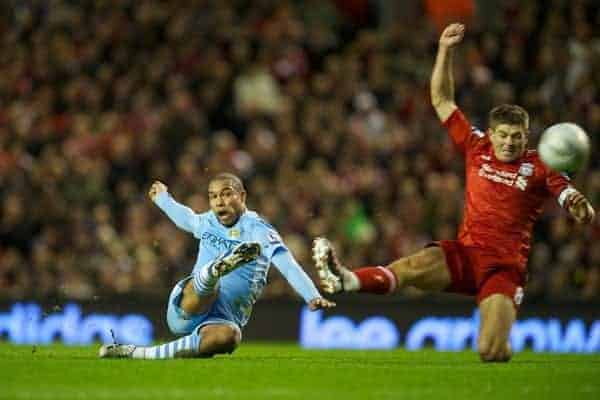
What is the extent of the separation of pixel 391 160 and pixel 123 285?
388cm

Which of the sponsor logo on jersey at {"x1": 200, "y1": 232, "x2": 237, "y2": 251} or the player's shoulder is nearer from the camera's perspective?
the sponsor logo on jersey at {"x1": 200, "y1": 232, "x2": 237, "y2": 251}

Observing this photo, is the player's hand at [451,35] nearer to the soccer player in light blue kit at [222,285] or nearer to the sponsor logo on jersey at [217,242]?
the soccer player in light blue kit at [222,285]

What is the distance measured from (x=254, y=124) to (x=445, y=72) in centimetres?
812

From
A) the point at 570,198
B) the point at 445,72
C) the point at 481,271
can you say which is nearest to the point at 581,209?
the point at 570,198

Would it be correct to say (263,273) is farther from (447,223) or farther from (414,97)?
(414,97)

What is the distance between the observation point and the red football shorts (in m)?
11.8

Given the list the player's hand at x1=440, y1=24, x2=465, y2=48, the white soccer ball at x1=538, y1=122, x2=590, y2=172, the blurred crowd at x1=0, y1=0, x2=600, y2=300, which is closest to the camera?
the white soccer ball at x1=538, y1=122, x2=590, y2=172

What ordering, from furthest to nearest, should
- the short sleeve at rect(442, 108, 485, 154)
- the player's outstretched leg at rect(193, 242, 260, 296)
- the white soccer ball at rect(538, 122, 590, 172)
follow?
the short sleeve at rect(442, 108, 485, 154), the white soccer ball at rect(538, 122, 590, 172), the player's outstretched leg at rect(193, 242, 260, 296)

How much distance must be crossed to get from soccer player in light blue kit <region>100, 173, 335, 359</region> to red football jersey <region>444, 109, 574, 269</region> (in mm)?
1625

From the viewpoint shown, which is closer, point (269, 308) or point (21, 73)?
point (269, 308)

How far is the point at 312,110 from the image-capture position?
19594 mm

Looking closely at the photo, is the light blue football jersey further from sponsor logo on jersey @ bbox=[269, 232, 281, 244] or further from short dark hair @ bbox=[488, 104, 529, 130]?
short dark hair @ bbox=[488, 104, 529, 130]

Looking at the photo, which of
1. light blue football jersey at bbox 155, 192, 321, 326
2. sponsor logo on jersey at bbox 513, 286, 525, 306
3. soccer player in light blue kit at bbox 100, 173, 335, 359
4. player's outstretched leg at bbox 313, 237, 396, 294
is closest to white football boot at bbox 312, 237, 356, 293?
player's outstretched leg at bbox 313, 237, 396, 294

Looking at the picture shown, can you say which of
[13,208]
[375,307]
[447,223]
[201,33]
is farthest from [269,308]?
[201,33]
